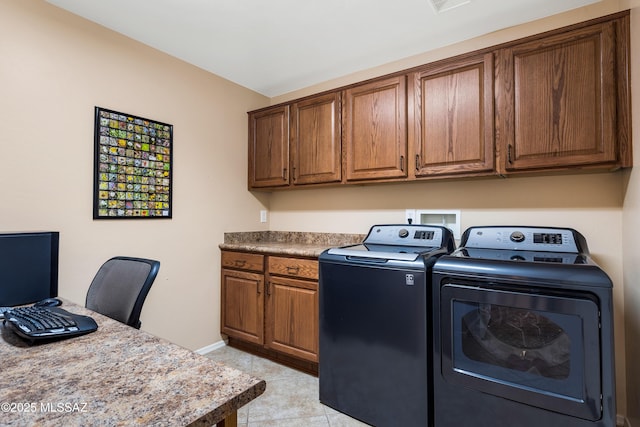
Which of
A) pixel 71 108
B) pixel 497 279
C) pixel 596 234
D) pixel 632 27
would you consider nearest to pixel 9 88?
pixel 71 108

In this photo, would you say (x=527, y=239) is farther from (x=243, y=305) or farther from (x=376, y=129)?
(x=243, y=305)

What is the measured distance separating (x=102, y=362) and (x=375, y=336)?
1.28 metres

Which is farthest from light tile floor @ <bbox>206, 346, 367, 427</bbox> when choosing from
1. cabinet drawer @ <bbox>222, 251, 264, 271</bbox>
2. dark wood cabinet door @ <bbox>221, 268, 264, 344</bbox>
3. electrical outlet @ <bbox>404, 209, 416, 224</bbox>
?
electrical outlet @ <bbox>404, 209, 416, 224</bbox>

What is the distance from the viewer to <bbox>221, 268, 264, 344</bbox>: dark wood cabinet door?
2.48m

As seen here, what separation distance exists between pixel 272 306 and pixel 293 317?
8.4 inches

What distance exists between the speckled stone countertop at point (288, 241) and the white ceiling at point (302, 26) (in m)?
1.43

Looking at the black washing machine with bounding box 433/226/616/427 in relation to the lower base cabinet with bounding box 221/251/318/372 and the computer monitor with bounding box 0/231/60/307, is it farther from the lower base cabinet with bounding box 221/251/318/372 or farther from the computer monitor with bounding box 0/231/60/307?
the computer monitor with bounding box 0/231/60/307

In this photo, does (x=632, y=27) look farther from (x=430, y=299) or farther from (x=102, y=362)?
(x=102, y=362)

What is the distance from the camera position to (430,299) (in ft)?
5.16

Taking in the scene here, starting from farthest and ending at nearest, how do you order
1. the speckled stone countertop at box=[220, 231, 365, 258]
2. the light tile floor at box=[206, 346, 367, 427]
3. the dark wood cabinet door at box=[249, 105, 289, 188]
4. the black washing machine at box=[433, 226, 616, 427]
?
the dark wood cabinet door at box=[249, 105, 289, 188] < the speckled stone countertop at box=[220, 231, 365, 258] < the light tile floor at box=[206, 346, 367, 427] < the black washing machine at box=[433, 226, 616, 427]

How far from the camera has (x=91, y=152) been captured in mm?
1963

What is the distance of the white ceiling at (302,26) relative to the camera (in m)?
1.83

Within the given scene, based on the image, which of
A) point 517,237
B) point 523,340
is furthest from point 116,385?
point 517,237

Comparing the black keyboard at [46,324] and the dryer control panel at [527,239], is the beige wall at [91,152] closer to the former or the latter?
the black keyboard at [46,324]
